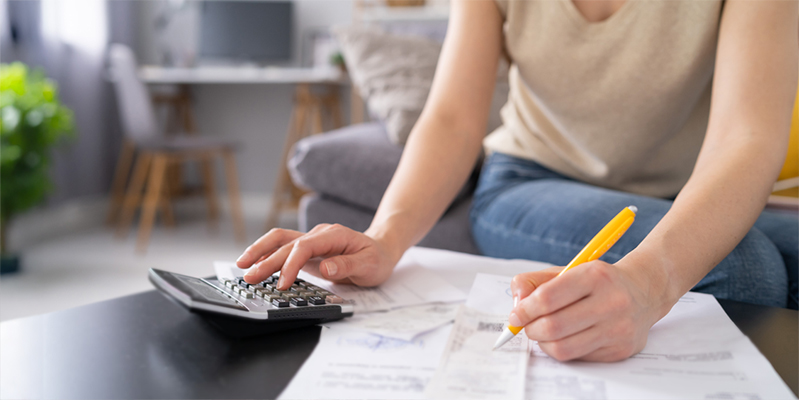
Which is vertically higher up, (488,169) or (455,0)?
(455,0)

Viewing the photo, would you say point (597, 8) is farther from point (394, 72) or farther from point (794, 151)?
point (394, 72)

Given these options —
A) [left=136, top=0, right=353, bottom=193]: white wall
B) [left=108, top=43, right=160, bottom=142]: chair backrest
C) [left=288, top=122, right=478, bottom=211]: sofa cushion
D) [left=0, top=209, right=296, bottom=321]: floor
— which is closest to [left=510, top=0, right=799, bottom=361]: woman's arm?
[left=288, top=122, right=478, bottom=211]: sofa cushion

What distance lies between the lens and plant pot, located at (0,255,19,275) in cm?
200

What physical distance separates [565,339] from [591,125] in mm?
542

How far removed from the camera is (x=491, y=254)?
2.73ft

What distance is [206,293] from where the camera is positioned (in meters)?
0.39

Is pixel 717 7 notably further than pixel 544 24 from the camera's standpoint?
No

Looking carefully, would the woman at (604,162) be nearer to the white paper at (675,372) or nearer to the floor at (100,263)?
the white paper at (675,372)

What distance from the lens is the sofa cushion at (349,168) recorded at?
3.74ft

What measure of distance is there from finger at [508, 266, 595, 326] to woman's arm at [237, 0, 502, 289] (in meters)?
0.17

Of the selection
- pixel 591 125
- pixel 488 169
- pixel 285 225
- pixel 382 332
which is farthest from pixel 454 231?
pixel 285 225

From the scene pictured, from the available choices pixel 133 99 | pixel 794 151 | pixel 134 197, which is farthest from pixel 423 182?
pixel 134 197

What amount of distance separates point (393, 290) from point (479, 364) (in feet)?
0.51

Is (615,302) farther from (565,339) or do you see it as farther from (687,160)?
(687,160)
